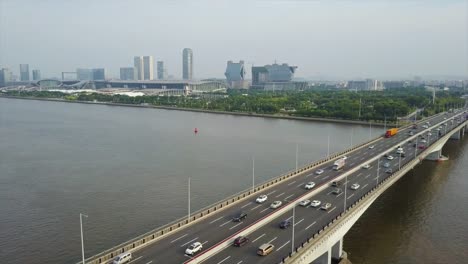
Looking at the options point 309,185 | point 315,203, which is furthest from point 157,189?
point 315,203

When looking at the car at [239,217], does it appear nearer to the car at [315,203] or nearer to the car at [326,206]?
the car at [315,203]

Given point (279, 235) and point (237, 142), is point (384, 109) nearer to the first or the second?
point (237, 142)

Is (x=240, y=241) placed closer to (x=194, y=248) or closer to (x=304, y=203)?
(x=194, y=248)

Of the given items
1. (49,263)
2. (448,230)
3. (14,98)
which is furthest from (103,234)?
(14,98)

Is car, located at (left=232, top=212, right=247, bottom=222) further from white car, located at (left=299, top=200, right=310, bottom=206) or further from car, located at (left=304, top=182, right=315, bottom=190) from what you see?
car, located at (left=304, top=182, right=315, bottom=190)

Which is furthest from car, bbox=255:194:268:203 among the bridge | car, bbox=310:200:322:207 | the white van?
the white van
